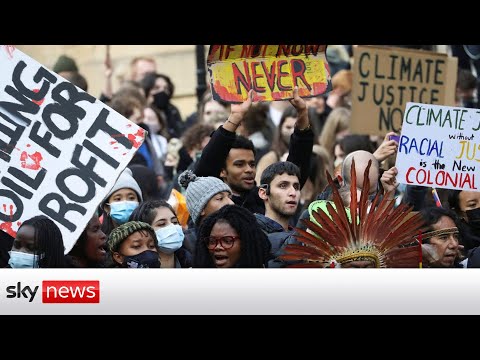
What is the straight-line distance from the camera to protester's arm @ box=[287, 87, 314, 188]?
34.6ft

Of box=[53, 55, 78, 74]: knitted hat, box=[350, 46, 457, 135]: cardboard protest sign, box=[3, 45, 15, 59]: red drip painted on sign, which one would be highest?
box=[53, 55, 78, 74]: knitted hat

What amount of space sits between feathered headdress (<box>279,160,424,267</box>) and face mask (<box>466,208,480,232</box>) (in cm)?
119

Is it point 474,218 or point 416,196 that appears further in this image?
point 416,196

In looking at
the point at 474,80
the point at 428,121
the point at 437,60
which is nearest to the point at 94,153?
the point at 428,121

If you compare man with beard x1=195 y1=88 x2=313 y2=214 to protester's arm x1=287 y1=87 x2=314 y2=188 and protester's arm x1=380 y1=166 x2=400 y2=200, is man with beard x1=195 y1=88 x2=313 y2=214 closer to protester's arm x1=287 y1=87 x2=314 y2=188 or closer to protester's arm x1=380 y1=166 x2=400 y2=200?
protester's arm x1=287 y1=87 x2=314 y2=188

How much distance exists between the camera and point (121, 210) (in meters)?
10.5

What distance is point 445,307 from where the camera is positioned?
9.32m

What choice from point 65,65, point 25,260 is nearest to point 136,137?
point 25,260

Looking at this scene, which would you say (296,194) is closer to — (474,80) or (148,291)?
(148,291)

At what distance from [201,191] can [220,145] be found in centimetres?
38

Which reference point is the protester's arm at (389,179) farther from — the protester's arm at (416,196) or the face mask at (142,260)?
the face mask at (142,260)

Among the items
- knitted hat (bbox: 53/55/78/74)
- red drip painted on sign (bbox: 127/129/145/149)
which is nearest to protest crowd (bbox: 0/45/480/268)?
red drip painted on sign (bbox: 127/129/145/149)

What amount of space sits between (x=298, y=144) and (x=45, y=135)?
1.65m

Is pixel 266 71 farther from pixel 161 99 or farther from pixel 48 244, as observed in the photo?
pixel 161 99
